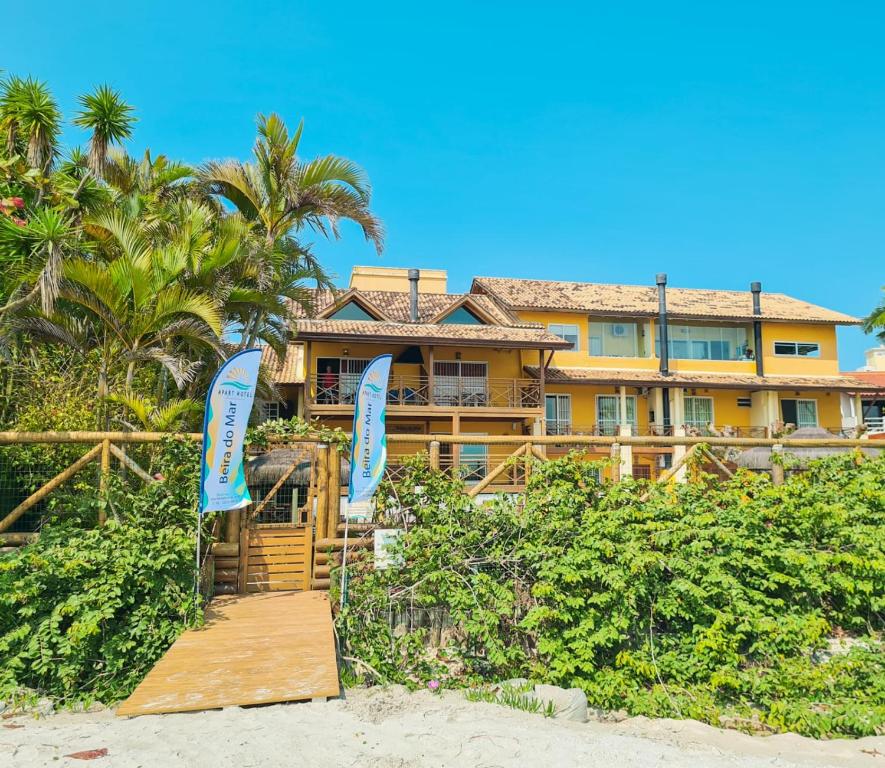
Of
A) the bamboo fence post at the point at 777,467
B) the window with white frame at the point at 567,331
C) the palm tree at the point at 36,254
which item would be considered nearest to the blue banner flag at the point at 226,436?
the palm tree at the point at 36,254

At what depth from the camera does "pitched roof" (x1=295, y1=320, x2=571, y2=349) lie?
20.0m

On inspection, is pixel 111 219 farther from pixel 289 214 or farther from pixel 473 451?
pixel 473 451

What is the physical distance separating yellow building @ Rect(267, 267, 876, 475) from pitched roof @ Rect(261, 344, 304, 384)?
0.08 meters

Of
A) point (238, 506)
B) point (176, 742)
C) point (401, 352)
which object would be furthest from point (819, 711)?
point (401, 352)

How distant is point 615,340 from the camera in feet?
83.4

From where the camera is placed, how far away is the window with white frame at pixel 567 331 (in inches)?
977

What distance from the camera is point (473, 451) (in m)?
21.4

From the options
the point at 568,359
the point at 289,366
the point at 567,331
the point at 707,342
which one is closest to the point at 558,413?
the point at 568,359

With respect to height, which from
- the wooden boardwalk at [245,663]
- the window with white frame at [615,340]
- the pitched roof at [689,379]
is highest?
the window with white frame at [615,340]

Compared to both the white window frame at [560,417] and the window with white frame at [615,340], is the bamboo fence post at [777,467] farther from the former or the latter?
the window with white frame at [615,340]

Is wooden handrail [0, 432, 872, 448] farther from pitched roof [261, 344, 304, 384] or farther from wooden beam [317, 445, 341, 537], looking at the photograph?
pitched roof [261, 344, 304, 384]

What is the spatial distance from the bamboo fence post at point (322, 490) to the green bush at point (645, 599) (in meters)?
0.68

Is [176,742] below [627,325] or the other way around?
below

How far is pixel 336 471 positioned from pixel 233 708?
312 cm
